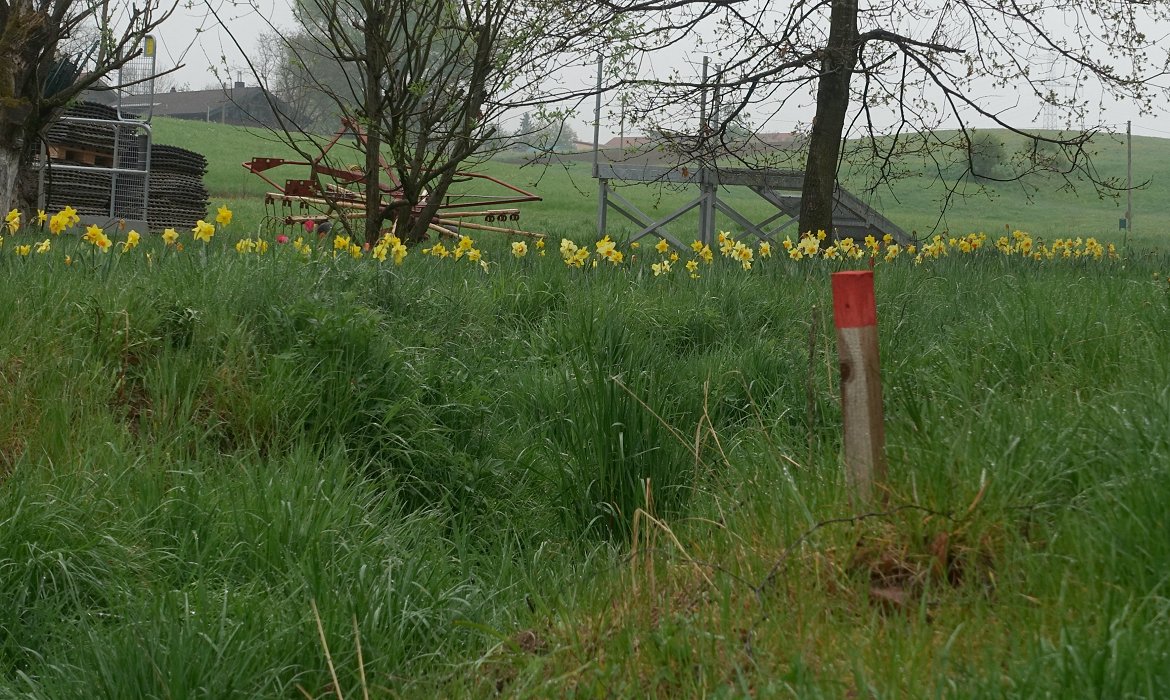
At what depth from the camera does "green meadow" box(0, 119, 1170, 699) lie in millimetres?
2279

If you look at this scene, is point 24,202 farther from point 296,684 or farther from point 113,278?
point 296,684

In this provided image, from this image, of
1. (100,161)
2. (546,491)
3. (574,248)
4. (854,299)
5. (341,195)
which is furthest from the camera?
(100,161)

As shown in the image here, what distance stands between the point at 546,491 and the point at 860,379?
178 centimetres

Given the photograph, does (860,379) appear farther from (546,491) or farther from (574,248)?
(574,248)

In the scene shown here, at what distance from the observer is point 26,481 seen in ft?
10.7

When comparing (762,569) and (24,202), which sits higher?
(24,202)

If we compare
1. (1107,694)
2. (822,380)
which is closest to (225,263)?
(822,380)

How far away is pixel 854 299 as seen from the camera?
2.70 metres

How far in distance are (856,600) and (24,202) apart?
11.5 m

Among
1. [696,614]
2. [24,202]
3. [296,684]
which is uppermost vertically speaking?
[24,202]

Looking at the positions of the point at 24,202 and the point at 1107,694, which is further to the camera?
the point at 24,202

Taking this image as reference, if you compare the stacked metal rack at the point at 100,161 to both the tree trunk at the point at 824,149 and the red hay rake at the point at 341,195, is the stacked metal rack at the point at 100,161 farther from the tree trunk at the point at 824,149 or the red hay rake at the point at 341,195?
the tree trunk at the point at 824,149

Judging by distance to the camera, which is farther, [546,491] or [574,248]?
[574,248]

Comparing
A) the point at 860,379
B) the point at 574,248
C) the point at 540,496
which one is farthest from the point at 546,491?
the point at 574,248
